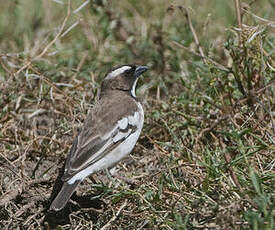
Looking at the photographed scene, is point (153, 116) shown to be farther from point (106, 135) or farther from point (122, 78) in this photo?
point (106, 135)

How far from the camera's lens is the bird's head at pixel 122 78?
713 centimetres

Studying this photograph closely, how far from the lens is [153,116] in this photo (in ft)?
22.6

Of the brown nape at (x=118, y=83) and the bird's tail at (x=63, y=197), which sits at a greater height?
the bird's tail at (x=63, y=197)

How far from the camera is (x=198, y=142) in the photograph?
253 inches

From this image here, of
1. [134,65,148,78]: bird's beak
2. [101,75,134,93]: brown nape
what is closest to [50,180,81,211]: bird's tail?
[101,75,134,93]: brown nape

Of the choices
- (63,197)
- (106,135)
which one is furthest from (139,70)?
(63,197)

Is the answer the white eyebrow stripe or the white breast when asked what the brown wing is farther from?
the white eyebrow stripe

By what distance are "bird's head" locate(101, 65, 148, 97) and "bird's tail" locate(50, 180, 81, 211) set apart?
198 cm

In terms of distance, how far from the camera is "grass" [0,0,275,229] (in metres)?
4.91

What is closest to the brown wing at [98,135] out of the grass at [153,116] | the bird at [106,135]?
the bird at [106,135]

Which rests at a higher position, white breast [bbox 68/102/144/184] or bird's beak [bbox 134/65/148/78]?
bird's beak [bbox 134/65/148/78]

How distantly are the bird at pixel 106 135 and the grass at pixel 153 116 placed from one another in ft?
0.80

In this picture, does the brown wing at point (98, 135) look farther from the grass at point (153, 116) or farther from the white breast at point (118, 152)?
the grass at point (153, 116)

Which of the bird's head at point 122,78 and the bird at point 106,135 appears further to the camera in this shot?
the bird's head at point 122,78
